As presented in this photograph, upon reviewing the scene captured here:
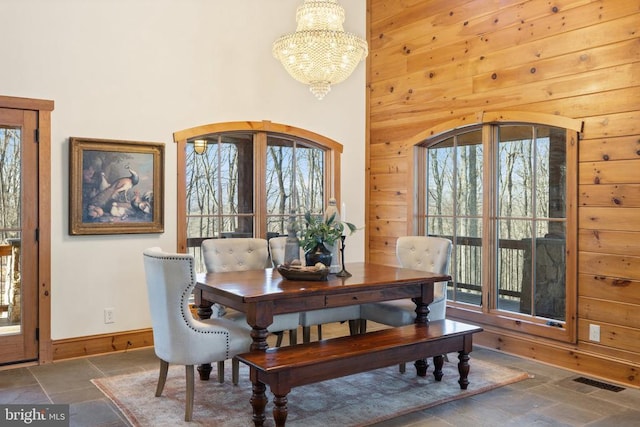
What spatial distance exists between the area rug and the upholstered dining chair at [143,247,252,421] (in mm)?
248

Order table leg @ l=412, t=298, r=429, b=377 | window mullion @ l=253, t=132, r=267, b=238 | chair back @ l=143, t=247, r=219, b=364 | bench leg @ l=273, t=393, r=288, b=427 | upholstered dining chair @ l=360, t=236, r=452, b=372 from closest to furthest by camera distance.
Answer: bench leg @ l=273, t=393, r=288, b=427 → chair back @ l=143, t=247, r=219, b=364 → table leg @ l=412, t=298, r=429, b=377 → upholstered dining chair @ l=360, t=236, r=452, b=372 → window mullion @ l=253, t=132, r=267, b=238

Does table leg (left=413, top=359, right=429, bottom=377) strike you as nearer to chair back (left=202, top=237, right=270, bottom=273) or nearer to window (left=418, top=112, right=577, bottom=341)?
window (left=418, top=112, right=577, bottom=341)

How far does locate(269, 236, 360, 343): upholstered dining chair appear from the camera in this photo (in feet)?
14.4

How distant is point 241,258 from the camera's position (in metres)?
4.55

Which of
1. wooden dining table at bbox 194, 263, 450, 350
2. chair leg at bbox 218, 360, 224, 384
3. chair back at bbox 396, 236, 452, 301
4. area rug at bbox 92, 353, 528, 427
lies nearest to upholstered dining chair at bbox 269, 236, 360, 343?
wooden dining table at bbox 194, 263, 450, 350

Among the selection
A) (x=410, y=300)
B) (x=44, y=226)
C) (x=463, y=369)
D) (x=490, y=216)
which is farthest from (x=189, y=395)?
(x=490, y=216)

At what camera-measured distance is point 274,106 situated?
5.61m

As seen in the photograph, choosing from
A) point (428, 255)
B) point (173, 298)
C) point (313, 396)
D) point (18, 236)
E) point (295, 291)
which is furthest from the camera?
point (428, 255)

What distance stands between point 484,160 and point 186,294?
3.08 meters

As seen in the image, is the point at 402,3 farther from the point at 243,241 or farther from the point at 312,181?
the point at 243,241

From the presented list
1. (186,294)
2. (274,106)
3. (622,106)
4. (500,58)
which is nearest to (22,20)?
(274,106)

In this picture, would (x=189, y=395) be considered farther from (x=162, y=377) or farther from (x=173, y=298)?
(x=173, y=298)

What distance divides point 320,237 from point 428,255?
1137 millimetres

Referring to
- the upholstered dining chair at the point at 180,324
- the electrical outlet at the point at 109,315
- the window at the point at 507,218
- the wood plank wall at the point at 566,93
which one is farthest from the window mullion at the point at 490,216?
the electrical outlet at the point at 109,315
